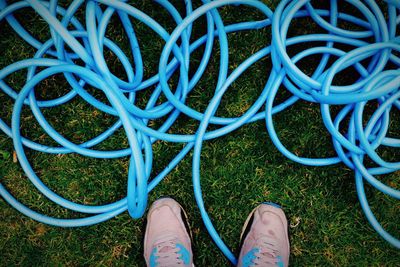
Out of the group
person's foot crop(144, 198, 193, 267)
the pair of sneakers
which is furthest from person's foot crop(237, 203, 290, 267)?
person's foot crop(144, 198, 193, 267)

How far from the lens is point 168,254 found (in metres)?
1.65

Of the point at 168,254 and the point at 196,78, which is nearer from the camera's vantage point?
the point at 196,78

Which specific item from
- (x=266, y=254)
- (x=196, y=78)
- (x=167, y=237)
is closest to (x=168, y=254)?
(x=167, y=237)

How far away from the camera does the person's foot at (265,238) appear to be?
5.35 feet

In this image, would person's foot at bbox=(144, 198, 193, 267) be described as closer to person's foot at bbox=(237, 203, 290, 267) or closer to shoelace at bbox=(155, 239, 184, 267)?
shoelace at bbox=(155, 239, 184, 267)

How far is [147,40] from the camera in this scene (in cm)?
171

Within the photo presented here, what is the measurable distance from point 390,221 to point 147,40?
138cm

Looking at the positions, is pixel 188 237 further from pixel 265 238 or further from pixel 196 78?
pixel 196 78

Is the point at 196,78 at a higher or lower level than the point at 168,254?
higher

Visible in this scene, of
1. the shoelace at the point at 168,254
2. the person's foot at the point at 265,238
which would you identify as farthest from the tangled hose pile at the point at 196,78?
the shoelace at the point at 168,254

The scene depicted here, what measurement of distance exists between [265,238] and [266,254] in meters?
0.07

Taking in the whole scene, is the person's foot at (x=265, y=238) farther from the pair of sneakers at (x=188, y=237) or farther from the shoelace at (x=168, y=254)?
the shoelace at (x=168, y=254)

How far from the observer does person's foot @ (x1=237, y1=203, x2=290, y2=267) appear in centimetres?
163

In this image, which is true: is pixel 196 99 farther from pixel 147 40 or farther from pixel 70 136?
pixel 70 136
